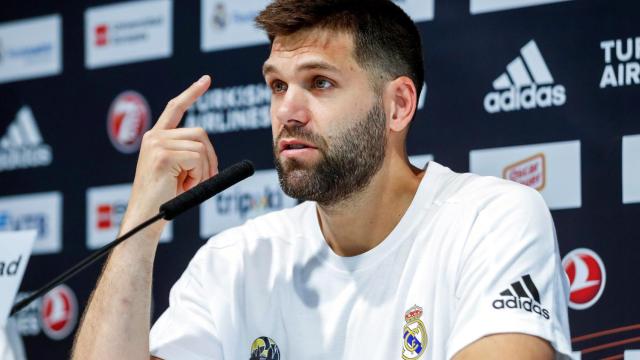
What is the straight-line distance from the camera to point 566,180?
2613 mm

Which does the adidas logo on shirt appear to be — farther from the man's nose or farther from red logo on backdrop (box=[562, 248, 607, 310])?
the man's nose

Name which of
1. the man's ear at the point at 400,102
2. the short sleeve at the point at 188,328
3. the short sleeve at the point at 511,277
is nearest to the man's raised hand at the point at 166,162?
the short sleeve at the point at 188,328

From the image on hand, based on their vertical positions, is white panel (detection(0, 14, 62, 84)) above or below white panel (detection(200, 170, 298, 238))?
above

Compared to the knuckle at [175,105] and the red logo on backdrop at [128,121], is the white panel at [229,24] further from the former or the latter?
the knuckle at [175,105]

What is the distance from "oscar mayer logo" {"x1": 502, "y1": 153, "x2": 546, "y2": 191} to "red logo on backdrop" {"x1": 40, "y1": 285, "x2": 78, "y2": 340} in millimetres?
1594

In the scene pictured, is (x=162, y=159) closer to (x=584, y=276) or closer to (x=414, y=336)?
(x=414, y=336)

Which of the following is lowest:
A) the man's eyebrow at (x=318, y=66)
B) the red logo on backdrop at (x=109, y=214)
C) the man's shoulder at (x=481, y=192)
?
the red logo on backdrop at (x=109, y=214)

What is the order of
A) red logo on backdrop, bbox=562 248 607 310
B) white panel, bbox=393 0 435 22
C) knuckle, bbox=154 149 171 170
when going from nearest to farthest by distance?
A: knuckle, bbox=154 149 171 170, red logo on backdrop, bbox=562 248 607 310, white panel, bbox=393 0 435 22

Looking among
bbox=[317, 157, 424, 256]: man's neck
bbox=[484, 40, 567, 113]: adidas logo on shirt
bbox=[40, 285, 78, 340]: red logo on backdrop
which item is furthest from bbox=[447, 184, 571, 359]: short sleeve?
bbox=[40, 285, 78, 340]: red logo on backdrop

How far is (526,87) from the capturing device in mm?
2697

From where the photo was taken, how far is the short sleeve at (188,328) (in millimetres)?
2289

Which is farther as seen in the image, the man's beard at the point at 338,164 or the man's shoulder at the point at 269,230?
the man's shoulder at the point at 269,230

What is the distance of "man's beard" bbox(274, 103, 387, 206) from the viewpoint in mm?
2209

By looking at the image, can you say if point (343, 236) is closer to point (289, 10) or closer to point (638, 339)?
point (289, 10)
